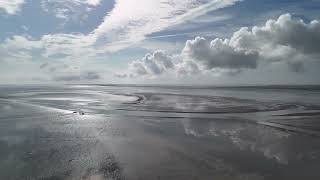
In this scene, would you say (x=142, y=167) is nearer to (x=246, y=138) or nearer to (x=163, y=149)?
(x=163, y=149)

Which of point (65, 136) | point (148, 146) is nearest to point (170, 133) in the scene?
point (148, 146)

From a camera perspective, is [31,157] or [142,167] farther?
[31,157]

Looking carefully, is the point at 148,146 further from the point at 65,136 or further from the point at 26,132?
the point at 26,132

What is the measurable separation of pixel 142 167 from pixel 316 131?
14.1 metres

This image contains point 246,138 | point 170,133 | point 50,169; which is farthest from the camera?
point 170,133

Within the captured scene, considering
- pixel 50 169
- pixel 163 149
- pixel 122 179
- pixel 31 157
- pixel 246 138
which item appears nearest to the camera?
pixel 122 179

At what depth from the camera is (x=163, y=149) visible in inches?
605

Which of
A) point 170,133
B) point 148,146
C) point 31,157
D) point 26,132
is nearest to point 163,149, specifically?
point 148,146

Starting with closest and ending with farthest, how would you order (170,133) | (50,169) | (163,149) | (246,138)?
(50,169), (163,149), (246,138), (170,133)

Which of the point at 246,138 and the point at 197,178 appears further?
the point at 246,138

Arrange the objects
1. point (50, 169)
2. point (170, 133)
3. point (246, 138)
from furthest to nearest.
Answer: point (170, 133), point (246, 138), point (50, 169)

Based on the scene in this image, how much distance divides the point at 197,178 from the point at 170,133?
9.11m

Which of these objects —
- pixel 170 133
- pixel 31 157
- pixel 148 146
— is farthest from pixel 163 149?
pixel 31 157

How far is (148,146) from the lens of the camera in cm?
1617
